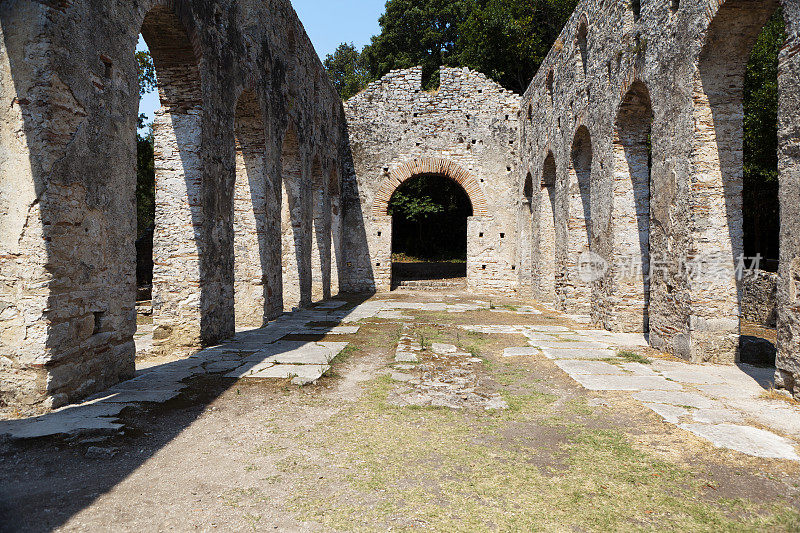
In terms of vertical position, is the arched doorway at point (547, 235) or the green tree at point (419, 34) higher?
the green tree at point (419, 34)

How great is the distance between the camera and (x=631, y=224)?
7.71m

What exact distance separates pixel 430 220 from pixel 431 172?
995cm

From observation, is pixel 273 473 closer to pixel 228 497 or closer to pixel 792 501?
pixel 228 497

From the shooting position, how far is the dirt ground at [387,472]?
222cm

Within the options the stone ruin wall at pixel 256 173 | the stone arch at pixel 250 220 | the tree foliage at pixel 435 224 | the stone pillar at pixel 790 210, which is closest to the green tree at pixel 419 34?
the tree foliage at pixel 435 224

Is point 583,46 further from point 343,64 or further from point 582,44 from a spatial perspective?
point 343,64

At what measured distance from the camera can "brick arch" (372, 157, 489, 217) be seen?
49.7 ft

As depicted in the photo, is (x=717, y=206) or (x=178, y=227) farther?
(x=178, y=227)

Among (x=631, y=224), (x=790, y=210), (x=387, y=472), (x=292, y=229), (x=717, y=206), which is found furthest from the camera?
(x=292, y=229)

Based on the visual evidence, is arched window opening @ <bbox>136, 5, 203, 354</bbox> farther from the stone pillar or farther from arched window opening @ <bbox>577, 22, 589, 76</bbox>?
arched window opening @ <bbox>577, 22, 589, 76</bbox>

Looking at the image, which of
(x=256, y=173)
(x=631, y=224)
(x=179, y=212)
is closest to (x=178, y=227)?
(x=179, y=212)

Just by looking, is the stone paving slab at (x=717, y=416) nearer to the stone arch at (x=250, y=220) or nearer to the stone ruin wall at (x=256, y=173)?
the stone ruin wall at (x=256, y=173)

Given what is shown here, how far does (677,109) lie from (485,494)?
5447 mm

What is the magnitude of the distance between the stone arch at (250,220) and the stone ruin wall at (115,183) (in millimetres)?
20
